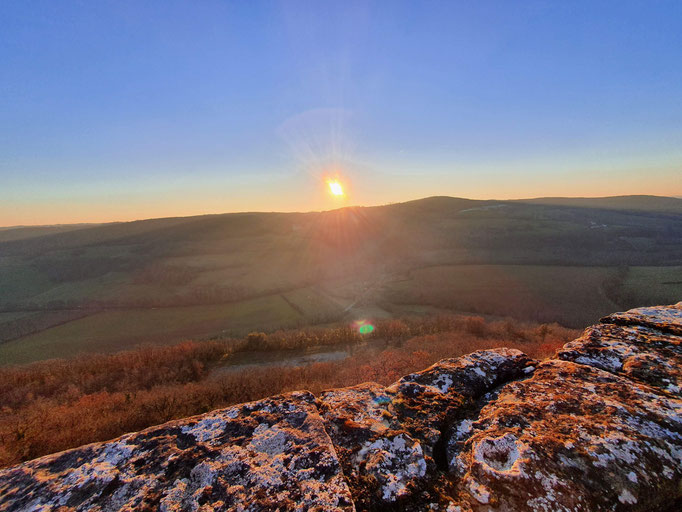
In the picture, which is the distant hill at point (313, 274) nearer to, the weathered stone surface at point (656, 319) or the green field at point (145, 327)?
the green field at point (145, 327)

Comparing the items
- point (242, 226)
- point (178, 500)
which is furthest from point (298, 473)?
point (242, 226)

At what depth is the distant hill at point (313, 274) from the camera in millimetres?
19391

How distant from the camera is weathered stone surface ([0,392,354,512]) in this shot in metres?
1.52

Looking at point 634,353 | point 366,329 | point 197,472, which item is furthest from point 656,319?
point 366,329

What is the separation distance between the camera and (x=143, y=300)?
2498cm

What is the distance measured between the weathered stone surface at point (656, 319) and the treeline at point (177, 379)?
4.54m

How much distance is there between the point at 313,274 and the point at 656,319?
3030 centimetres

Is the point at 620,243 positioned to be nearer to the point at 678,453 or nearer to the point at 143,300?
the point at 678,453

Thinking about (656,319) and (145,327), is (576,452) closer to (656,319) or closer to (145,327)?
(656,319)

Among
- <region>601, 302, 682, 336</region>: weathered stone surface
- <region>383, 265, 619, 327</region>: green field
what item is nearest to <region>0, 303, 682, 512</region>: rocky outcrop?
<region>601, 302, 682, 336</region>: weathered stone surface

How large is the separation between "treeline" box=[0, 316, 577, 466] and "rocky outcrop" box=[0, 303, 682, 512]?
139 inches

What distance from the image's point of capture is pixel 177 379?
31.4 ft

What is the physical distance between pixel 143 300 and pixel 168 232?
117ft

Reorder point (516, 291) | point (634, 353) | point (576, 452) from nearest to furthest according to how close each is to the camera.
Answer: point (576, 452), point (634, 353), point (516, 291)
